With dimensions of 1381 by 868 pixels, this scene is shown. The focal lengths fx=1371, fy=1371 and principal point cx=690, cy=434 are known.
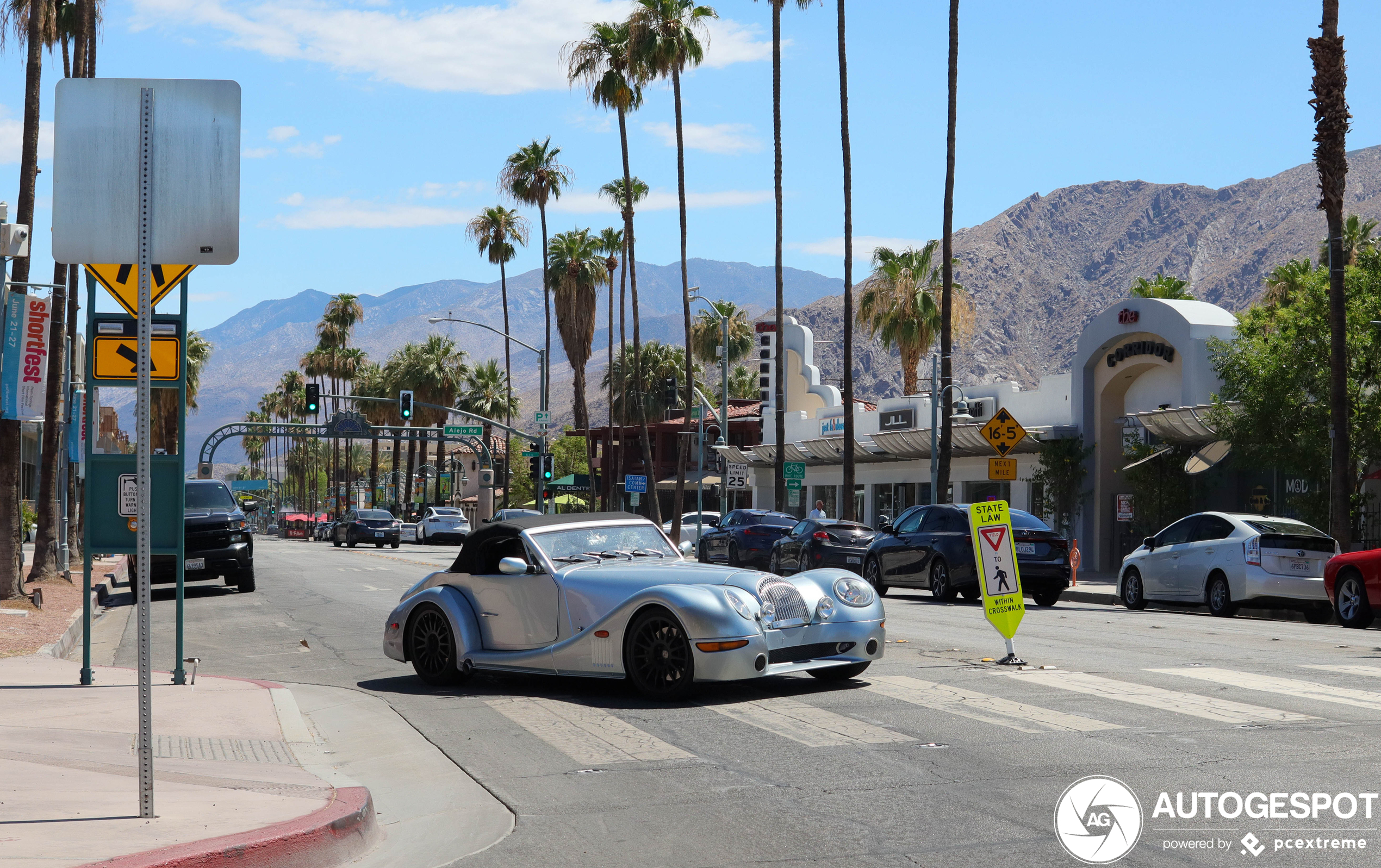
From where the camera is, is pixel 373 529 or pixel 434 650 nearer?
pixel 434 650

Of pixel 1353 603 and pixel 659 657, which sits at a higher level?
pixel 659 657

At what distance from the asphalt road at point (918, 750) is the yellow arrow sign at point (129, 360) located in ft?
9.85

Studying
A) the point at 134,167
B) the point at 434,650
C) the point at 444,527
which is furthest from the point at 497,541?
the point at 444,527

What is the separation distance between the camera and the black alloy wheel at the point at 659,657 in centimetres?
973

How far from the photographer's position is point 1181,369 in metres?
33.5

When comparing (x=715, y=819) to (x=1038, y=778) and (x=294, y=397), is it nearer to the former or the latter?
(x=1038, y=778)

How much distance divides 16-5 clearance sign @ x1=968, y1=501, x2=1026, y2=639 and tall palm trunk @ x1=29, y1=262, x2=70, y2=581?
17644 millimetres

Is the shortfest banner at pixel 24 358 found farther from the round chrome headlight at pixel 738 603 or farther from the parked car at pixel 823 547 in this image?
the round chrome headlight at pixel 738 603

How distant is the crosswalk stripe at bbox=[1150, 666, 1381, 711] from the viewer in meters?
9.63

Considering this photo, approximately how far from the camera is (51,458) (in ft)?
84.4

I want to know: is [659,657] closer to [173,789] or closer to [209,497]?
[173,789]

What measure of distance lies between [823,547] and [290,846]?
20530mm

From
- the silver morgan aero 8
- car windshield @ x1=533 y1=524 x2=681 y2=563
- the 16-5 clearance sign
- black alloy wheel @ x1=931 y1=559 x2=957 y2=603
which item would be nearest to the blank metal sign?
the silver morgan aero 8
